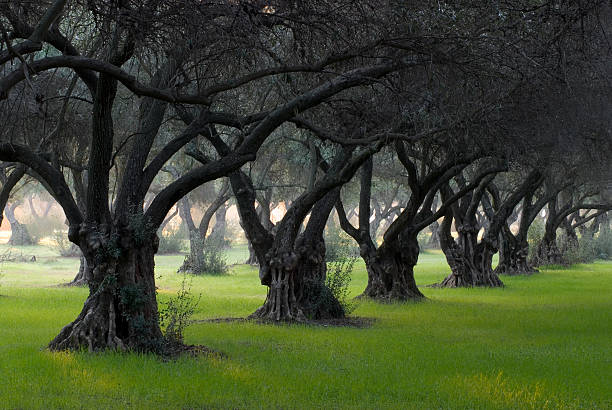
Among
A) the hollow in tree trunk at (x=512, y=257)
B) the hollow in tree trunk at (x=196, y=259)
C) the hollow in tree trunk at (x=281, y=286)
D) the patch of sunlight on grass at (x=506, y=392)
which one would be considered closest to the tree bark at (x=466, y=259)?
the hollow in tree trunk at (x=512, y=257)

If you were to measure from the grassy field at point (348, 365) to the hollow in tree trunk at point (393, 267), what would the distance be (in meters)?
A: 1.61

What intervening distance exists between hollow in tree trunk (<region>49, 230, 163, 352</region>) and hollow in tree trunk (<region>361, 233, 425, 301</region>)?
10.9 metres

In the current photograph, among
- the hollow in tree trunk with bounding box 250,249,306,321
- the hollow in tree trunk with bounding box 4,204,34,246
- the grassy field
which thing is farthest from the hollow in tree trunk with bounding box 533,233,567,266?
the hollow in tree trunk with bounding box 4,204,34,246

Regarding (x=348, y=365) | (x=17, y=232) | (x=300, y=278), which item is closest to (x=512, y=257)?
(x=300, y=278)

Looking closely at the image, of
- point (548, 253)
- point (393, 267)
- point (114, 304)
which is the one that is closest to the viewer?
point (114, 304)

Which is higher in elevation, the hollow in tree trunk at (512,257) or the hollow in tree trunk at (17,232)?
the hollow in tree trunk at (17,232)

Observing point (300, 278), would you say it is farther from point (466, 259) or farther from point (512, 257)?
point (512, 257)

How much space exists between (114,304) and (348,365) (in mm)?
3441

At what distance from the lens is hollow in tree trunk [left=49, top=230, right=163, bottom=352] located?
11.6 meters

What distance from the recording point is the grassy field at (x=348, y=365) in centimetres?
923

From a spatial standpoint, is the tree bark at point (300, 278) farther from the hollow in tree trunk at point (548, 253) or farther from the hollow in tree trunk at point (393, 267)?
the hollow in tree trunk at point (548, 253)

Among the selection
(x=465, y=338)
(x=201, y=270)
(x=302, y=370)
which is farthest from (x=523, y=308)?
(x=201, y=270)

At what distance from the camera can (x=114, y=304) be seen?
38.5 feet

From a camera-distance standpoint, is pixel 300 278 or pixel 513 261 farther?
pixel 513 261
